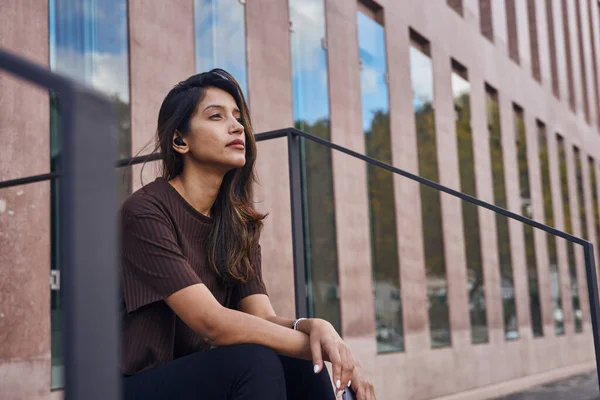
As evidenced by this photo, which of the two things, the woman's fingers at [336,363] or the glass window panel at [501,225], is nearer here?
the woman's fingers at [336,363]

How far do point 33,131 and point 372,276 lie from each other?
5.52 metres

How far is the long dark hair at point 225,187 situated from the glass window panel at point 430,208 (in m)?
8.76

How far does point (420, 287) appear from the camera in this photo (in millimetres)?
11109

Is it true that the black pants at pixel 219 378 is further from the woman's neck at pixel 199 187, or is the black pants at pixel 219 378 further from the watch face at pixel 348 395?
the woman's neck at pixel 199 187

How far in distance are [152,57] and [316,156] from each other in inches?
117

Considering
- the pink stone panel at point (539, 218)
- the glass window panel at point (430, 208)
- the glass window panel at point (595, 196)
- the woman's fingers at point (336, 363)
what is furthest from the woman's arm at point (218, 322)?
the glass window panel at point (595, 196)

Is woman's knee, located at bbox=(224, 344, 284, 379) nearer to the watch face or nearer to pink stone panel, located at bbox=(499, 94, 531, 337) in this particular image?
the watch face

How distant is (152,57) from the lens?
21.7 ft

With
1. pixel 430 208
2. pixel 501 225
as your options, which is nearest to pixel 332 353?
pixel 430 208

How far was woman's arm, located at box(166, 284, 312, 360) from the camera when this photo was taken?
2279 mm

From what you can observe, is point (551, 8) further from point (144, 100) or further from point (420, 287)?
point (144, 100)

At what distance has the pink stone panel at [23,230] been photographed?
195 inches

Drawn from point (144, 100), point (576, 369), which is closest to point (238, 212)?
point (144, 100)

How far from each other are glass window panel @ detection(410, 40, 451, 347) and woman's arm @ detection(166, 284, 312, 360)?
926 cm
